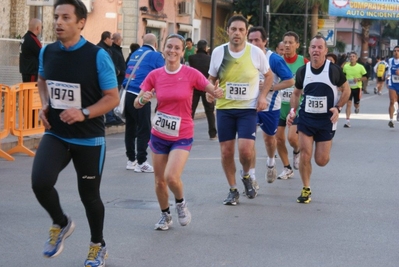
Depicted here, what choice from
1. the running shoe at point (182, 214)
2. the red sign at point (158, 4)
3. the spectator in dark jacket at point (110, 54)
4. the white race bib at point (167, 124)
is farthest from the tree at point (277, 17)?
the running shoe at point (182, 214)

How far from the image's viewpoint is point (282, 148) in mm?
12070

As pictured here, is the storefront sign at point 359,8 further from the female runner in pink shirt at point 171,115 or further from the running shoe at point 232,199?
the female runner in pink shirt at point 171,115

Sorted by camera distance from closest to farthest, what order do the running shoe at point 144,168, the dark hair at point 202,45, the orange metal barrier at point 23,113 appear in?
1. the running shoe at point 144,168
2. the orange metal barrier at point 23,113
3. the dark hair at point 202,45

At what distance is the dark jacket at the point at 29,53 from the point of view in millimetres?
16438

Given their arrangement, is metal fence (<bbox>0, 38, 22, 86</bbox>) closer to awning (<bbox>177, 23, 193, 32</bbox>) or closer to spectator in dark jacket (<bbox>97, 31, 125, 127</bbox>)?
spectator in dark jacket (<bbox>97, 31, 125, 127</bbox>)

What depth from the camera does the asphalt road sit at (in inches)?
279

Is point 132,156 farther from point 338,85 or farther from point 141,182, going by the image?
point 338,85

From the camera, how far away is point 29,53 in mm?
16500

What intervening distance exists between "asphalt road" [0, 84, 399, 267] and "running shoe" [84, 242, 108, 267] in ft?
0.73

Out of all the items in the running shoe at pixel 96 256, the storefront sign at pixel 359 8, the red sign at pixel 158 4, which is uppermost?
the storefront sign at pixel 359 8

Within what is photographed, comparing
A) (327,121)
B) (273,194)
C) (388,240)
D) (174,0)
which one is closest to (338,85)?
(327,121)

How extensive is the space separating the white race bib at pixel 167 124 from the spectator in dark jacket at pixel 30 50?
871cm

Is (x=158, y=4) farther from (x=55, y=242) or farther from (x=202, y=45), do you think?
(x=55, y=242)

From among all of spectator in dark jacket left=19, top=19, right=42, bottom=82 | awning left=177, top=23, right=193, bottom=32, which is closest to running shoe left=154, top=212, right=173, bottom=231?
spectator in dark jacket left=19, top=19, right=42, bottom=82
